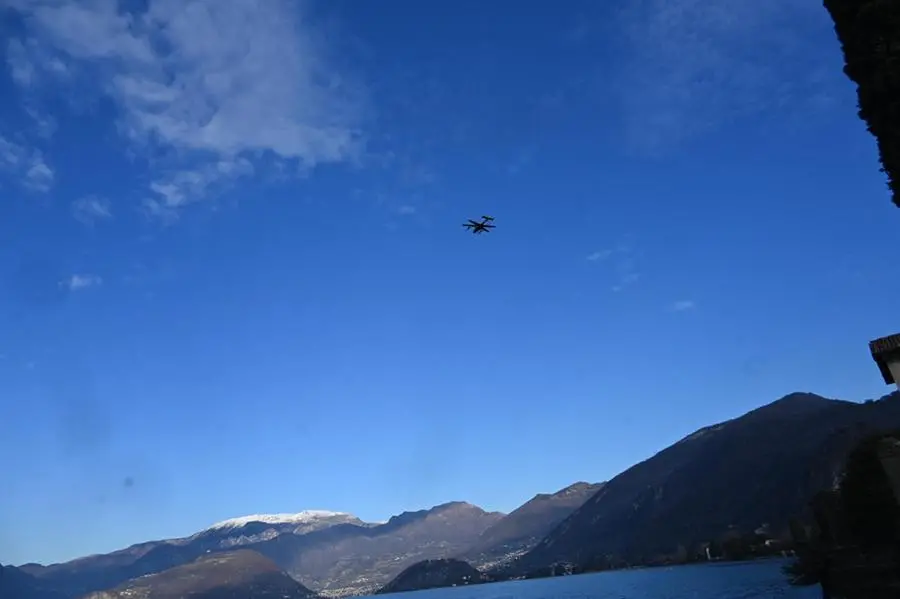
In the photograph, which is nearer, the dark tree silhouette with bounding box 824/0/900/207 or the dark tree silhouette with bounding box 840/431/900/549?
the dark tree silhouette with bounding box 824/0/900/207

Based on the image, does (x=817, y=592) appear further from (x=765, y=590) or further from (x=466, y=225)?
(x=466, y=225)

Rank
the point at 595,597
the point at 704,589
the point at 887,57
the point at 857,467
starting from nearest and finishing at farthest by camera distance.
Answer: the point at 887,57, the point at 857,467, the point at 704,589, the point at 595,597

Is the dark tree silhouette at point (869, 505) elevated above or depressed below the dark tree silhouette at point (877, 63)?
below

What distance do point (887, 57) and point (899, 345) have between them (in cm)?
1643

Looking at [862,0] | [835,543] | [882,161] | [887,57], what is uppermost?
[862,0]

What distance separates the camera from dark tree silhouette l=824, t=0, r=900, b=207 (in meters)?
35.4

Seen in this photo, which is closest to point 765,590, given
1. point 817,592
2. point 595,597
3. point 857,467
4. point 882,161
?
point 817,592

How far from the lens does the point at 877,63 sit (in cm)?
3628

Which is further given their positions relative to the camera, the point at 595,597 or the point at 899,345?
the point at 595,597

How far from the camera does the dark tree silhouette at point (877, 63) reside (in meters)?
35.4

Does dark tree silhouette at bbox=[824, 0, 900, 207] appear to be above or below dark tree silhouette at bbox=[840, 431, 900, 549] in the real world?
above

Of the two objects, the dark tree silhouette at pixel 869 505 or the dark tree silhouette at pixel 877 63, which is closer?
the dark tree silhouette at pixel 877 63

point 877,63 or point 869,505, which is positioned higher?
point 877,63

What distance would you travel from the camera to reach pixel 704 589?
150 m
